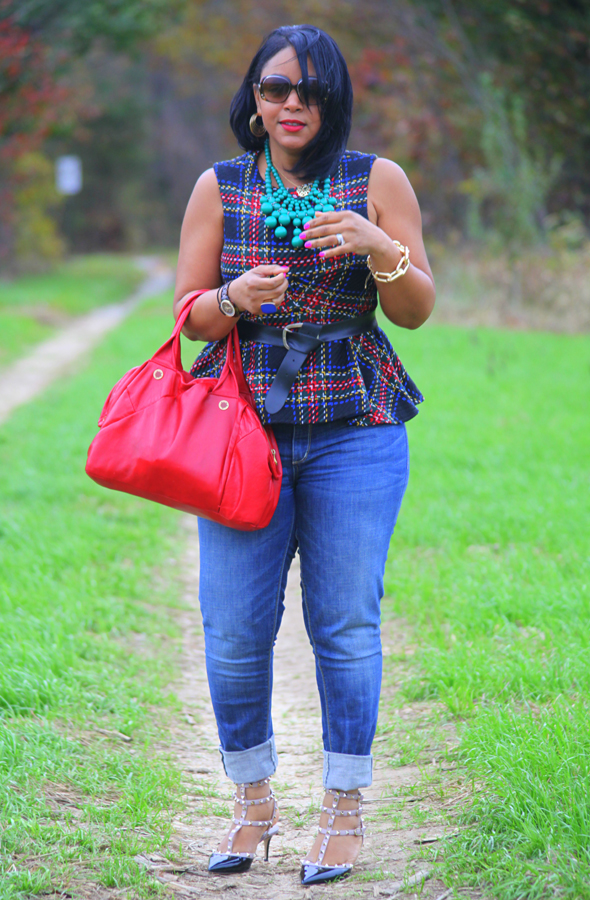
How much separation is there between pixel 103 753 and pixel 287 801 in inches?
24.2

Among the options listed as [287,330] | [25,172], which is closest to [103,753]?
[287,330]

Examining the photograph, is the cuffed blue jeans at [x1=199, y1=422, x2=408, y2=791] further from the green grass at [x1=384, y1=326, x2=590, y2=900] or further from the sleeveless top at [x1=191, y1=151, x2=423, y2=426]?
the green grass at [x1=384, y1=326, x2=590, y2=900]

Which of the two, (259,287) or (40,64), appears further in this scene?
(40,64)

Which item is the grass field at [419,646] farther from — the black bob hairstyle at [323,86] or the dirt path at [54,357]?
the dirt path at [54,357]

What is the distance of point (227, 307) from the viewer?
2.21m

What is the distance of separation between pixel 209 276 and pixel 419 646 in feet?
6.74

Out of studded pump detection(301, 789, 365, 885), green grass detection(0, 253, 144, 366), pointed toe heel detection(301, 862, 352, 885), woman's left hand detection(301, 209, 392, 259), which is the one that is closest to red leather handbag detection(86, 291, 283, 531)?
woman's left hand detection(301, 209, 392, 259)

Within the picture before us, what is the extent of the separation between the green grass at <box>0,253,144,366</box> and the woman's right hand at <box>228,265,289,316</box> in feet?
36.7

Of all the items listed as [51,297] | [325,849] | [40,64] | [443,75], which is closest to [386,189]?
[325,849]

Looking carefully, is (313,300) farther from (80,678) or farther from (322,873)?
(80,678)

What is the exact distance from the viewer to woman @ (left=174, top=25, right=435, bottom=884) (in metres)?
2.25

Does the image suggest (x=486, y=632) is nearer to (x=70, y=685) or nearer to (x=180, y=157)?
(x=70, y=685)

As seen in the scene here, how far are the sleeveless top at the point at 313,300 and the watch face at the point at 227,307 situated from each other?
10 cm

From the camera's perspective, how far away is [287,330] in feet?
7.45
